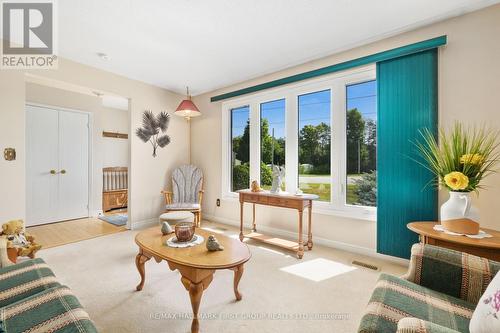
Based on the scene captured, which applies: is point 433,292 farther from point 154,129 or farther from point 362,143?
point 154,129

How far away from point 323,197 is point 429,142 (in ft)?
4.54

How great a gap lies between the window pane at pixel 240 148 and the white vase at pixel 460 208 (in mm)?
2774

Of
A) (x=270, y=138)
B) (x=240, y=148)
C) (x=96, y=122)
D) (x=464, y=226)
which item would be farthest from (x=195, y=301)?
(x=96, y=122)

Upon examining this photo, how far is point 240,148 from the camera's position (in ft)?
14.0

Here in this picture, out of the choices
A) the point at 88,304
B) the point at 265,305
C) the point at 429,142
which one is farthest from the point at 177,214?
the point at 429,142

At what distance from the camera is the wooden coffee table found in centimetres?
154

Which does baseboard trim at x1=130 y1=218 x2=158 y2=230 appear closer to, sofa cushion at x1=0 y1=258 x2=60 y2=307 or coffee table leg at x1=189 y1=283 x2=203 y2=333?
sofa cushion at x1=0 y1=258 x2=60 y2=307

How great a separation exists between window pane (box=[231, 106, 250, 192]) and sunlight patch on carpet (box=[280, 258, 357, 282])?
183cm

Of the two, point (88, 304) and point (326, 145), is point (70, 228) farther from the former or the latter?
point (326, 145)

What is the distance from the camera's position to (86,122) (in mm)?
4711

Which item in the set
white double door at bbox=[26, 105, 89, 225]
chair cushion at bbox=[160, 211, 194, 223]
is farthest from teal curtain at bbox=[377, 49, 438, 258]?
white double door at bbox=[26, 105, 89, 225]

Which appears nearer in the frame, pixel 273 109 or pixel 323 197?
pixel 323 197

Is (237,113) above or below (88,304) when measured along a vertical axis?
above

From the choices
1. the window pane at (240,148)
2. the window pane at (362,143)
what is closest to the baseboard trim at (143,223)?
the window pane at (240,148)
